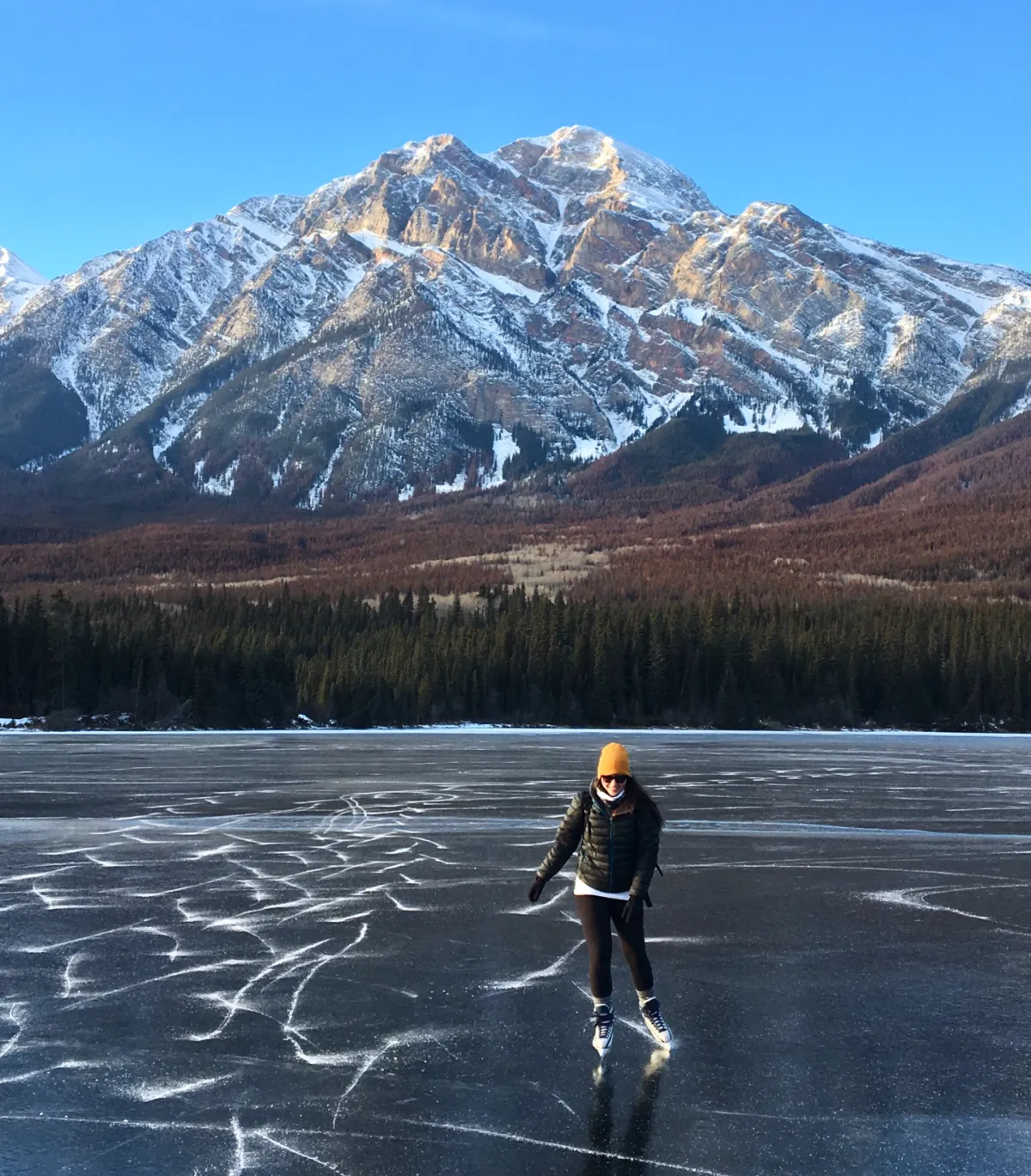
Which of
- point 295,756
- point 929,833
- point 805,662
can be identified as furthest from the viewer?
point 805,662

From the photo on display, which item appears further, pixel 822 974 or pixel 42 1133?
pixel 822 974

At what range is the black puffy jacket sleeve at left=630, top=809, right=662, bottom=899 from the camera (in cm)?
1095

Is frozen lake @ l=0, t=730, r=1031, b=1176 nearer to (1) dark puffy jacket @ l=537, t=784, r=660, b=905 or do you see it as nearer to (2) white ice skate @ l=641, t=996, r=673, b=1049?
(2) white ice skate @ l=641, t=996, r=673, b=1049

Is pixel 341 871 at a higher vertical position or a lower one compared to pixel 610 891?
lower

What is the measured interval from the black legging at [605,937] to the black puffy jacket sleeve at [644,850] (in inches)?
10.6

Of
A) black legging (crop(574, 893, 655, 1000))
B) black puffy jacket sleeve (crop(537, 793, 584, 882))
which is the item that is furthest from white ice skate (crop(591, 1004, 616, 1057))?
black puffy jacket sleeve (crop(537, 793, 584, 882))

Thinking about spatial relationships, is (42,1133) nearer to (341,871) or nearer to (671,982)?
(671,982)

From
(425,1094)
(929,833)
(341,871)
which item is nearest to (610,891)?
(425,1094)

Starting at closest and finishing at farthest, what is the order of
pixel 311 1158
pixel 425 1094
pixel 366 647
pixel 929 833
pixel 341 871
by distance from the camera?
pixel 311 1158 → pixel 425 1094 → pixel 341 871 → pixel 929 833 → pixel 366 647

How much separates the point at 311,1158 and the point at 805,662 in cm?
11086

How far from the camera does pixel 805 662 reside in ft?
380

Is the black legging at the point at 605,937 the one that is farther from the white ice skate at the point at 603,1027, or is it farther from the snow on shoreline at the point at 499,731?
the snow on shoreline at the point at 499,731

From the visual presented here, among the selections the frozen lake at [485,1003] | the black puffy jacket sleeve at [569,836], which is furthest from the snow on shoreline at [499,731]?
the black puffy jacket sleeve at [569,836]

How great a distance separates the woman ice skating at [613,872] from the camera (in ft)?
36.2
